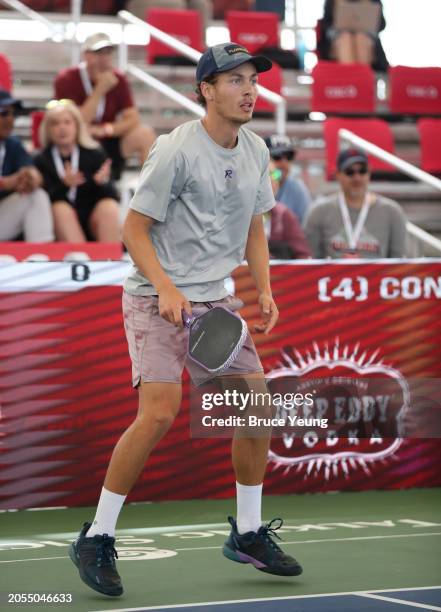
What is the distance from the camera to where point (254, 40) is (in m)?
13.8

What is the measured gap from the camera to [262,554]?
5.08 meters

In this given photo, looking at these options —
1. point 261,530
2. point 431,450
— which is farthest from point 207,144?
point 431,450

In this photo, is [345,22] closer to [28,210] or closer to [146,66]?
[146,66]

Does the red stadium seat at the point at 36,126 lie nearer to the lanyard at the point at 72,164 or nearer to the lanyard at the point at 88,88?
the lanyard at the point at 88,88

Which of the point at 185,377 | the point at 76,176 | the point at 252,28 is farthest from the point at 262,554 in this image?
the point at 252,28

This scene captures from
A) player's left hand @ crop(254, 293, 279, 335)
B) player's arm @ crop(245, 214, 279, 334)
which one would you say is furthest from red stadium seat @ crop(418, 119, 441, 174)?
player's left hand @ crop(254, 293, 279, 335)

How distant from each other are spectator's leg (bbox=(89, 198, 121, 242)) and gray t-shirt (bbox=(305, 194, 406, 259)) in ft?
4.40

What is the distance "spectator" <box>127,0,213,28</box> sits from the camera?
13.8 metres

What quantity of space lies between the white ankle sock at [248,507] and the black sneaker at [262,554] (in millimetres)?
31

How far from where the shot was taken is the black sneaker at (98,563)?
15.6 ft

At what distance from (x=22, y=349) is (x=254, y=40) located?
7565 millimetres

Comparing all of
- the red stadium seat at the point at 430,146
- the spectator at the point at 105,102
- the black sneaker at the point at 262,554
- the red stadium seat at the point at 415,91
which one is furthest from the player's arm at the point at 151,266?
the red stadium seat at the point at 415,91

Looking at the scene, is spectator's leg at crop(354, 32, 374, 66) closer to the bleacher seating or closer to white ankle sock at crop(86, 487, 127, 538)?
the bleacher seating

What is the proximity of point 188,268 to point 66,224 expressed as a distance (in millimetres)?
3789
